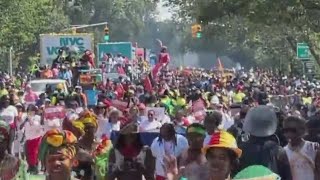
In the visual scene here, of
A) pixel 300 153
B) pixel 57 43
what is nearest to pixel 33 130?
pixel 300 153

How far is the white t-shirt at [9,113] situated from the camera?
1963cm

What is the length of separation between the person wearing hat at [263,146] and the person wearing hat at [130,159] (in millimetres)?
1812

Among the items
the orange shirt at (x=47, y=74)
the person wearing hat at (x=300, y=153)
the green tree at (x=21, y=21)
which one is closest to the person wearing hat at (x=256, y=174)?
the person wearing hat at (x=300, y=153)

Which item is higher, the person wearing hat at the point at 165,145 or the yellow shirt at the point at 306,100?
the person wearing hat at the point at 165,145

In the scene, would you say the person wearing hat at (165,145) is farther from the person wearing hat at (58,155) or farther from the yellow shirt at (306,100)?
the yellow shirt at (306,100)

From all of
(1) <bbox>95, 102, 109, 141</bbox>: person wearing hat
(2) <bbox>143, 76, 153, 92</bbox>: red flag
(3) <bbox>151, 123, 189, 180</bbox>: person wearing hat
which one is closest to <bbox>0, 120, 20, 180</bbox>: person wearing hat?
(3) <bbox>151, 123, 189, 180</bbox>: person wearing hat

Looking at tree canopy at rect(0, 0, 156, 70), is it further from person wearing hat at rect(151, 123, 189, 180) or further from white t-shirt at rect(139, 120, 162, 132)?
person wearing hat at rect(151, 123, 189, 180)

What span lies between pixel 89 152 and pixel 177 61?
152357 millimetres

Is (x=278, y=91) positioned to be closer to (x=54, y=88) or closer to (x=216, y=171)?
(x=54, y=88)

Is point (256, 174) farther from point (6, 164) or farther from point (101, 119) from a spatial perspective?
point (101, 119)

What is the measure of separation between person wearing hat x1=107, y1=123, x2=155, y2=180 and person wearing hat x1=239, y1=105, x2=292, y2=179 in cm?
181

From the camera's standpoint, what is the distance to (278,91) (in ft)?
134

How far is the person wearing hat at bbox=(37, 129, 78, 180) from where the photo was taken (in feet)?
20.6

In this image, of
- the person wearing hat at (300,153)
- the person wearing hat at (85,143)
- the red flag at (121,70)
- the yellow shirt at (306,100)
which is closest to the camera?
the person wearing hat at (300,153)
